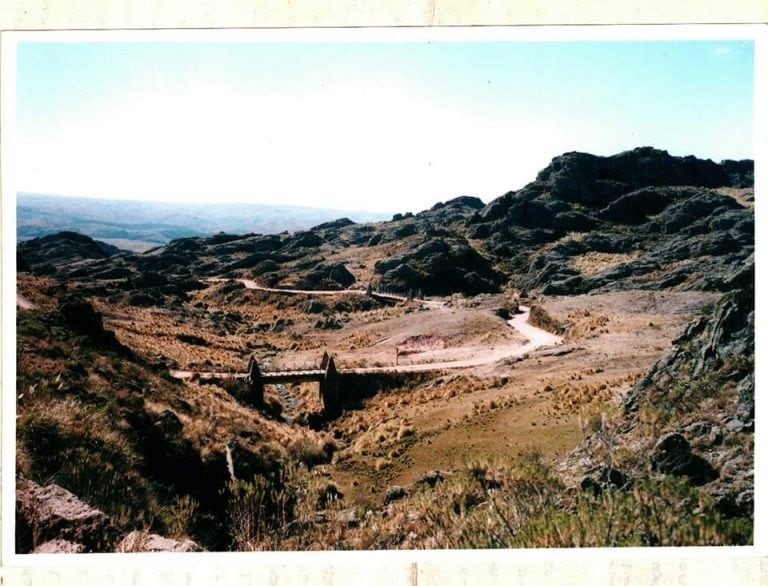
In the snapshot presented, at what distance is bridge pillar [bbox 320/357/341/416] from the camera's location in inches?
787

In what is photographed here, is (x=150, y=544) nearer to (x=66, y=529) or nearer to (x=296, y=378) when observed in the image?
(x=66, y=529)

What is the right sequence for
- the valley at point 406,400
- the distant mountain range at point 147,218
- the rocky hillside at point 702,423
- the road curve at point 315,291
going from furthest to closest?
the road curve at point 315,291
the distant mountain range at point 147,218
the rocky hillside at point 702,423
the valley at point 406,400

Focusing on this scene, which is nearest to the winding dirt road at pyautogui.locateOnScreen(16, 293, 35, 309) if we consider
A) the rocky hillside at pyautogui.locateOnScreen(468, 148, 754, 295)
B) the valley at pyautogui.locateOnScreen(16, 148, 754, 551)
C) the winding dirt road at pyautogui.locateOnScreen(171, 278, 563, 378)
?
the valley at pyautogui.locateOnScreen(16, 148, 754, 551)

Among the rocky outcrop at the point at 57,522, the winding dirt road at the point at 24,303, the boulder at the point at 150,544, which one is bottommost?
the boulder at the point at 150,544

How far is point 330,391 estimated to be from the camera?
2011 cm

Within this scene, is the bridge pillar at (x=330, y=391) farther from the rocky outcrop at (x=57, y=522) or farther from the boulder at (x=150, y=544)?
the rocky outcrop at (x=57, y=522)

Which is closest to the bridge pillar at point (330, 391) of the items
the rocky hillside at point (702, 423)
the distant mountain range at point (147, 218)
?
the distant mountain range at point (147, 218)

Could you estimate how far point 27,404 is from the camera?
418 inches

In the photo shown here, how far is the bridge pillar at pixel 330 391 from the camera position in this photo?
787 inches

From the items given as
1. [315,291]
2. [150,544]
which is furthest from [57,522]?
[315,291]

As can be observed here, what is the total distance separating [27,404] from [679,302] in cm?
2825

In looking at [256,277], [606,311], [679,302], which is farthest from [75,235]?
[679,302]

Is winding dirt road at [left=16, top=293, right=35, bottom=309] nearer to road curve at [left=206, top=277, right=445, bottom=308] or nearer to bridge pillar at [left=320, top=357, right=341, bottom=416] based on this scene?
bridge pillar at [left=320, top=357, right=341, bottom=416]

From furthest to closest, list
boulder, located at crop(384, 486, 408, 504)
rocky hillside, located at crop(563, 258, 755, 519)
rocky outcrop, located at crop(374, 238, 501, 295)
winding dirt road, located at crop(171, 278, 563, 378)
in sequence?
rocky outcrop, located at crop(374, 238, 501, 295)
winding dirt road, located at crop(171, 278, 563, 378)
boulder, located at crop(384, 486, 408, 504)
rocky hillside, located at crop(563, 258, 755, 519)
